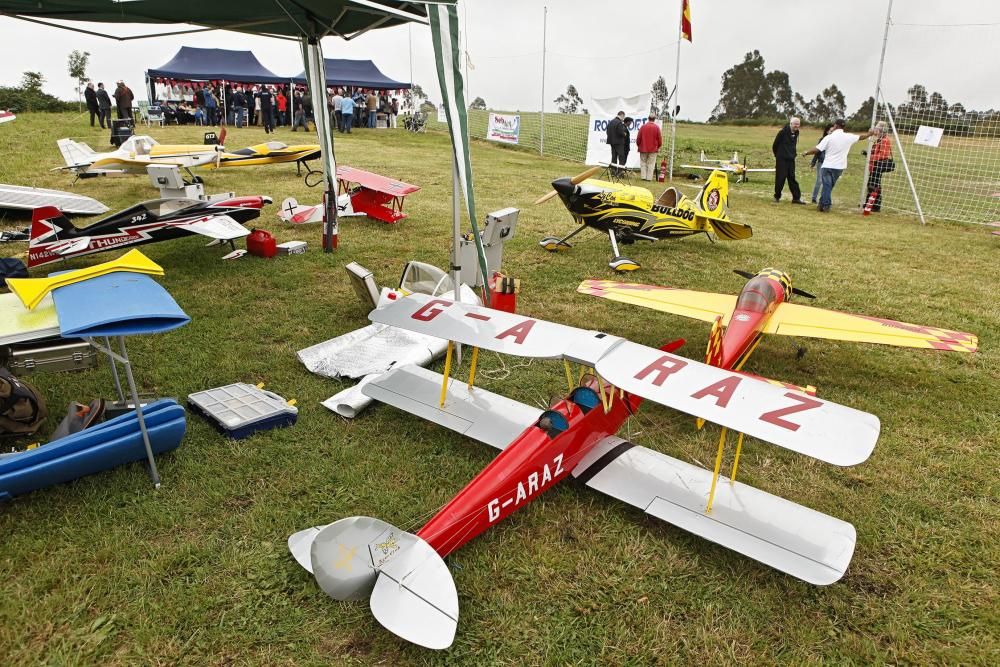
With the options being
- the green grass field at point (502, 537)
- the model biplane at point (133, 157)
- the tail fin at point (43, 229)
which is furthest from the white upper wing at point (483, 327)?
the model biplane at point (133, 157)

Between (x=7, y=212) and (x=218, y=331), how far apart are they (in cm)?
768

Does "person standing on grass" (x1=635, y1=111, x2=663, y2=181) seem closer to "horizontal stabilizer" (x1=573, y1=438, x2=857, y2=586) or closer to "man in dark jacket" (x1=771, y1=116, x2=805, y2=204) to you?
"man in dark jacket" (x1=771, y1=116, x2=805, y2=204)

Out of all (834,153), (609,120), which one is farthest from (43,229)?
(609,120)

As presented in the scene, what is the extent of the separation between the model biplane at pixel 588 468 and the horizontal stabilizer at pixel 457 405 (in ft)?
0.06

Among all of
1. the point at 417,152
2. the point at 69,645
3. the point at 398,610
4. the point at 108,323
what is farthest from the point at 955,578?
the point at 417,152

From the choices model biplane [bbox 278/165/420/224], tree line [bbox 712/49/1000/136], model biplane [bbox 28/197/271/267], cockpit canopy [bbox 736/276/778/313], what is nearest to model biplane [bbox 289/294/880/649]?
cockpit canopy [bbox 736/276/778/313]

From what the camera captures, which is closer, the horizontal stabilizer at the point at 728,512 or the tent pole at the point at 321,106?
the horizontal stabilizer at the point at 728,512

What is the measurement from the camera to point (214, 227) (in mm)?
8297

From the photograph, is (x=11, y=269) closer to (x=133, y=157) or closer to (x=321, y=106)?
(x=321, y=106)

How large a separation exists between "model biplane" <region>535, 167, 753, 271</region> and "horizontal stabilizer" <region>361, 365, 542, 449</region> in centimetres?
482

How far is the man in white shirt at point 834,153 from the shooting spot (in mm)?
14008

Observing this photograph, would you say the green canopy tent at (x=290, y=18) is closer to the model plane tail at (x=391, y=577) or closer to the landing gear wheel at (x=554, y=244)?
the model plane tail at (x=391, y=577)

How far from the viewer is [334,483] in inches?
161

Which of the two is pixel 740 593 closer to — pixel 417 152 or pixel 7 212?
pixel 7 212
